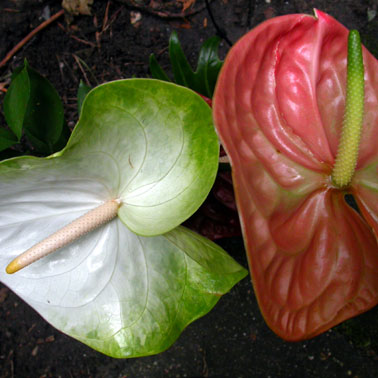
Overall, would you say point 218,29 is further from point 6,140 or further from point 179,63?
point 6,140

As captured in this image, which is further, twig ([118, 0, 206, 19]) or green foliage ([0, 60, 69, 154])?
twig ([118, 0, 206, 19])

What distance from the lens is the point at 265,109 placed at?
1.74 ft

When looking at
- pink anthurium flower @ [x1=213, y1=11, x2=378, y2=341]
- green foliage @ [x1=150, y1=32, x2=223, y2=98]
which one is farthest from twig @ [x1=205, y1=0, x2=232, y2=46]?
pink anthurium flower @ [x1=213, y1=11, x2=378, y2=341]

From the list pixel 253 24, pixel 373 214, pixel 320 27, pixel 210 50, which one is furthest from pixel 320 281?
pixel 253 24

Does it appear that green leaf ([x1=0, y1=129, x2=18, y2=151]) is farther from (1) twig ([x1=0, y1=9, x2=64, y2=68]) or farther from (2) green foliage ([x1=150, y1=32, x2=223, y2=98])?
(1) twig ([x1=0, y1=9, x2=64, y2=68])

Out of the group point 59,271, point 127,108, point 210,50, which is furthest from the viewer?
point 210,50

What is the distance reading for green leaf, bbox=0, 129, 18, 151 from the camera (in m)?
0.69

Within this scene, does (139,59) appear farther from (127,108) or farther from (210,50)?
(127,108)

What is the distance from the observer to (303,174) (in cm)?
56

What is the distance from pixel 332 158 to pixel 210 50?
1.22 ft

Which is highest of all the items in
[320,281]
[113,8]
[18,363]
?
[113,8]

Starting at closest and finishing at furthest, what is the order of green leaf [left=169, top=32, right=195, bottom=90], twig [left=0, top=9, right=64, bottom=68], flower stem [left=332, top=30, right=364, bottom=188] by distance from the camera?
flower stem [left=332, top=30, right=364, bottom=188] < green leaf [left=169, top=32, right=195, bottom=90] < twig [left=0, top=9, right=64, bottom=68]

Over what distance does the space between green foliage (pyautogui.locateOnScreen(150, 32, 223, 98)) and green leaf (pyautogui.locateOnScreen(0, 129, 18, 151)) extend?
0.31 m

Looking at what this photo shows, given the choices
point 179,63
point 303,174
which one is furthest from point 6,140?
point 303,174
